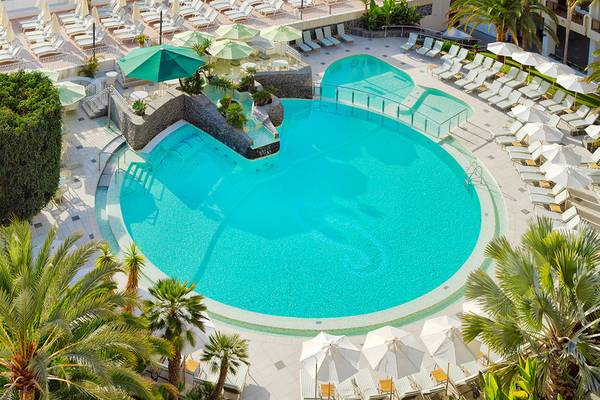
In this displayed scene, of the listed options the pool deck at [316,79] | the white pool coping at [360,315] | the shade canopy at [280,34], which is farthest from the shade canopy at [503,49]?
the white pool coping at [360,315]

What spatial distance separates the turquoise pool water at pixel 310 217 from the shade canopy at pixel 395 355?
10.1 ft

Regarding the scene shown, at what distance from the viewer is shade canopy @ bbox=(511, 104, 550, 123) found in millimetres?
25209

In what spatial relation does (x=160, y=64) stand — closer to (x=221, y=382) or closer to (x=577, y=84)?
(x=221, y=382)

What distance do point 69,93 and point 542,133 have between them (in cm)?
1574

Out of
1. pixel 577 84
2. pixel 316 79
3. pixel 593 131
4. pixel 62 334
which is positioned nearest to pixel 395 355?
pixel 62 334

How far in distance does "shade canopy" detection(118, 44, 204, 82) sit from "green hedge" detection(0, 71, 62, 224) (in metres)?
4.53

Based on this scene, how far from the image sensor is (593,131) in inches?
963

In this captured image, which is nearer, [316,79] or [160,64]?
[160,64]

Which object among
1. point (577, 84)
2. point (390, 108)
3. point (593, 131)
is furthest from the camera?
point (390, 108)

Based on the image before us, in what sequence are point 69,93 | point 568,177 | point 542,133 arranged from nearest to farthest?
point 568,177
point 542,133
point 69,93

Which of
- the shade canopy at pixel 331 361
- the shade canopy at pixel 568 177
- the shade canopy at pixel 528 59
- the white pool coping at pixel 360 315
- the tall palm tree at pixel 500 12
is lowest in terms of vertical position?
the white pool coping at pixel 360 315

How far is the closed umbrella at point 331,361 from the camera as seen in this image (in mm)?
15195

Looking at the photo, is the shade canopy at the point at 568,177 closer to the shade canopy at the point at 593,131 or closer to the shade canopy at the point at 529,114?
the shade canopy at the point at 593,131

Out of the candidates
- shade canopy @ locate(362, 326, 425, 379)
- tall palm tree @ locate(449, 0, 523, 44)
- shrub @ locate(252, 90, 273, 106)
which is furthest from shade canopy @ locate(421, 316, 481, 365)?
tall palm tree @ locate(449, 0, 523, 44)
